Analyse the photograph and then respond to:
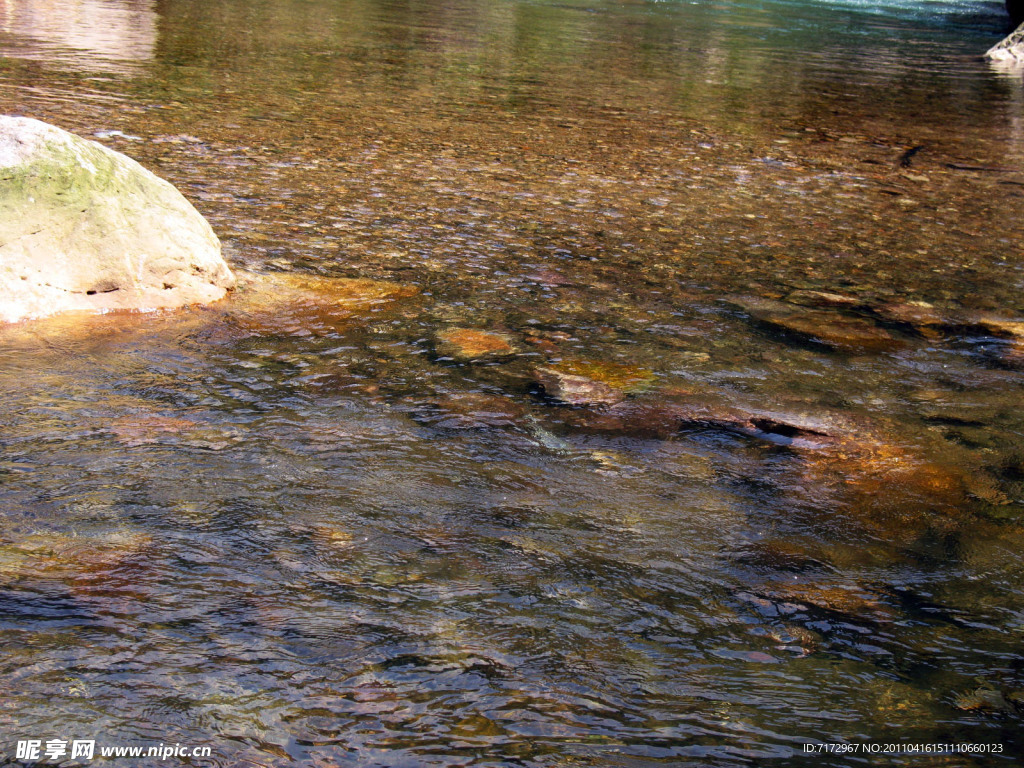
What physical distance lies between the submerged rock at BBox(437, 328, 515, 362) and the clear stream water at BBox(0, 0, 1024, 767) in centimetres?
4

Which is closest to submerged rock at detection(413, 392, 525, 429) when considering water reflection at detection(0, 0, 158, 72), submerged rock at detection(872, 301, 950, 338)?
submerged rock at detection(872, 301, 950, 338)

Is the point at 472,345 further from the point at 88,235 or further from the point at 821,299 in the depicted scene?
the point at 821,299

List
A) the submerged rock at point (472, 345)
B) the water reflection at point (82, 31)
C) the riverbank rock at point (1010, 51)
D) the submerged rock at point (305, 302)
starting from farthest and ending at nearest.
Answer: the riverbank rock at point (1010, 51) → the water reflection at point (82, 31) → the submerged rock at point (305, 302) → the submerged rock at point (472, 345)

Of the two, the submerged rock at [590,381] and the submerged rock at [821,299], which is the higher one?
the submerged rock at [821,299]

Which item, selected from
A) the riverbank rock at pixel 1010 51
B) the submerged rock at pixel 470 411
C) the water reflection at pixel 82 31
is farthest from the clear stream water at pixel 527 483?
the riverbank rock at pixel 1010 51

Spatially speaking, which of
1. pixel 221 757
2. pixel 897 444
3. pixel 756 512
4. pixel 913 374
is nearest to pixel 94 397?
pixel 221 757

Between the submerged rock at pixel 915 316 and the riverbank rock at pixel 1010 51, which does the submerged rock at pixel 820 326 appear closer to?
the submerged rock at pixel 915 316

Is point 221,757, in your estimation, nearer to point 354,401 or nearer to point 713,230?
point 354,401

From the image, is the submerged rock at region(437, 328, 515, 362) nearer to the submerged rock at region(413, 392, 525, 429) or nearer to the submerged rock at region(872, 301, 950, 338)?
the submerged rock at region(413, 392, 525, 429)

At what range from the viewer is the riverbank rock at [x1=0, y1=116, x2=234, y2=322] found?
4355 millimetres

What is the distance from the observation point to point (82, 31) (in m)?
14.0

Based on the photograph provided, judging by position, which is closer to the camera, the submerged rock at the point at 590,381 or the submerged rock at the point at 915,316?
the submerged rock at the point at 590,381

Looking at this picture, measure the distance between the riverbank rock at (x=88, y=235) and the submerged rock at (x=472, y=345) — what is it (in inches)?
51.8

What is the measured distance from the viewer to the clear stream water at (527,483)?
2291 millimetres
